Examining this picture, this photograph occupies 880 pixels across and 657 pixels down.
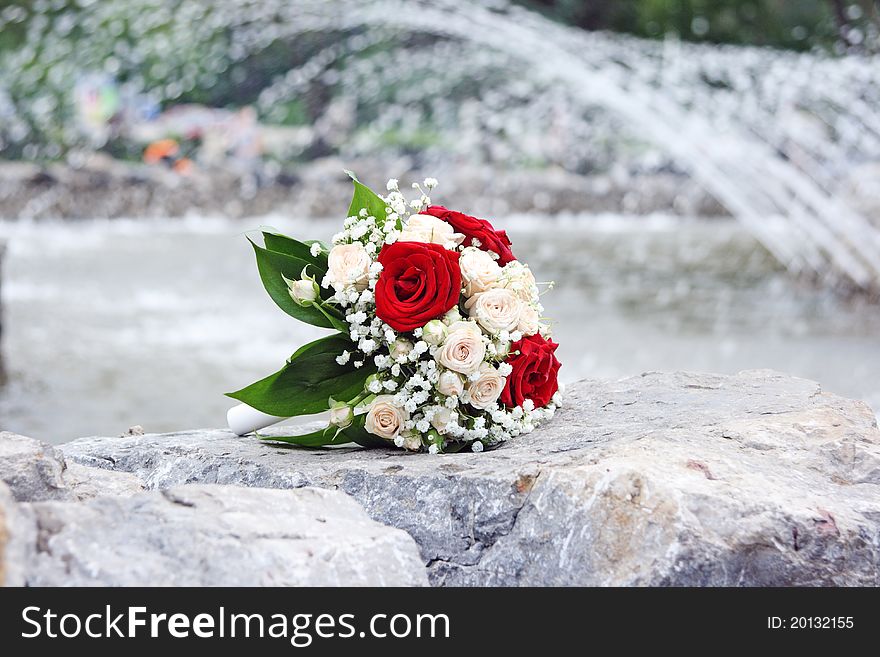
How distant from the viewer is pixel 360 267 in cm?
219

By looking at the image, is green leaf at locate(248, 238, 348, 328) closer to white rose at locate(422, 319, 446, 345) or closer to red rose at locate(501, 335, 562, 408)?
white rose at locate(422, 319, 446, 345)

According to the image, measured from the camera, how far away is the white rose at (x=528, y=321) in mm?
2297

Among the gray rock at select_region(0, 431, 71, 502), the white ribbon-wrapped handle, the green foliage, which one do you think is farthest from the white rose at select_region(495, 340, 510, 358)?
the green foliage

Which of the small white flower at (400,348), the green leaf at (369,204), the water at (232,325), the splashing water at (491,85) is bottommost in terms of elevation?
the water at (232,325)

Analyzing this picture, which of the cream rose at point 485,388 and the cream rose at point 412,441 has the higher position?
the cream rose at point 485,388

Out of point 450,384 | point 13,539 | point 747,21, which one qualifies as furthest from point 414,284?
point 747,21

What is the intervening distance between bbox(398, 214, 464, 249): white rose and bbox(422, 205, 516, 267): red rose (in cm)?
4

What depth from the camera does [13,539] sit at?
1415 mm

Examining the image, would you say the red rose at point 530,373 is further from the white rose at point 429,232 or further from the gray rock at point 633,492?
the white rose at point 429,232

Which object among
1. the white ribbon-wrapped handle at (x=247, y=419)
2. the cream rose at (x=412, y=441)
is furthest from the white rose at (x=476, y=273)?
the white ribbon-wrapped handle at (x=247, y=419)

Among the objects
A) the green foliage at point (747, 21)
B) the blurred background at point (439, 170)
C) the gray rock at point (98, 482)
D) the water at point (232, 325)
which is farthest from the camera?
the green foliage at point (747, 21)

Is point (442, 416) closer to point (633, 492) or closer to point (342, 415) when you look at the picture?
point (342, 415)

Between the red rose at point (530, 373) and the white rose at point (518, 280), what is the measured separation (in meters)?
0.10

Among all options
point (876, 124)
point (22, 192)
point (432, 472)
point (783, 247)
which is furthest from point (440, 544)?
point (876, 124)
